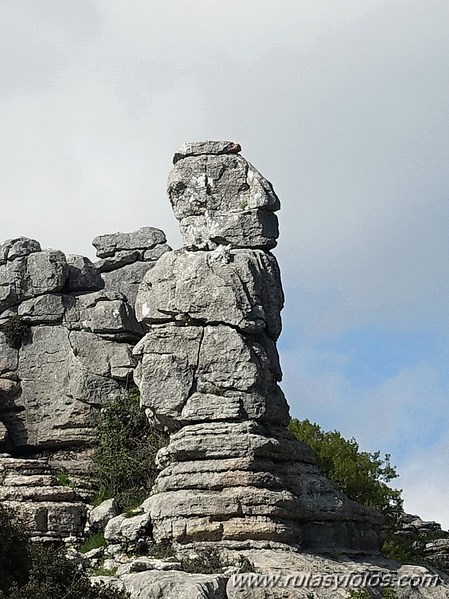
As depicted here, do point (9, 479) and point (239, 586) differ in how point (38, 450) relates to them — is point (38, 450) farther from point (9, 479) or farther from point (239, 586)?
point (239, 586)

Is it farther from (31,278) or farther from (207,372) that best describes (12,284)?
(207,372)

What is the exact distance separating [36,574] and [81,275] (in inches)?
782

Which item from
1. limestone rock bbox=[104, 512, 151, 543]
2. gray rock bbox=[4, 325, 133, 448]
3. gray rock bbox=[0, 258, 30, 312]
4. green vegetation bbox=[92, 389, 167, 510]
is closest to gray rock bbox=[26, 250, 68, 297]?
gray rock bbox=[0, 258, 30, 312]

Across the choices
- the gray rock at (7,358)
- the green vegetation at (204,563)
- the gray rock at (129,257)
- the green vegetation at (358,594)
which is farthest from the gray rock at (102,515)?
the gray rock at (129,257)

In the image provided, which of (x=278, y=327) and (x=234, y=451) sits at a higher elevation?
(x=278, y=327)

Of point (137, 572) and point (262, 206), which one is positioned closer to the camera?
point (137, 572)

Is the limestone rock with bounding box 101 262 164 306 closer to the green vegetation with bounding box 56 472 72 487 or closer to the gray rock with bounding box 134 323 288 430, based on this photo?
the green vegetation with bounding box 56 472 72 487

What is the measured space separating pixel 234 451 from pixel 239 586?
4776mm

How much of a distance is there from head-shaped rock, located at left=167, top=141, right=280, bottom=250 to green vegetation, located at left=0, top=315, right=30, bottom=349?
837cm

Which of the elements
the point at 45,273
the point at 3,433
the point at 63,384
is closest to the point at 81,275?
the point at 45,273

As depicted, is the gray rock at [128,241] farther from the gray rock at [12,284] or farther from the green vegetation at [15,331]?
the green vegetation at [15,331]

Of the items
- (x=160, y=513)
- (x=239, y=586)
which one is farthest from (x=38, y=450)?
(x=239, y=586)

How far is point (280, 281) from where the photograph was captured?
40.2 metres

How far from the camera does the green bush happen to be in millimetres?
49469
